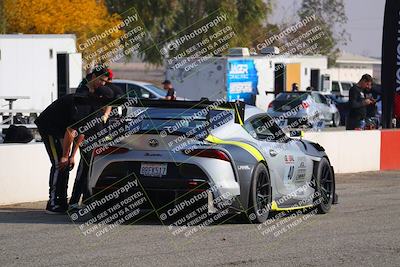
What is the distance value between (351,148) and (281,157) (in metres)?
7.47

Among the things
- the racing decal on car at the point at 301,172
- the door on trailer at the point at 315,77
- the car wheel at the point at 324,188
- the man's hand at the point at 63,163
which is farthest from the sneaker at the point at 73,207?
the door on trailer at the point at 315,77

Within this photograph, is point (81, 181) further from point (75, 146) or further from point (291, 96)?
point (291, 96)

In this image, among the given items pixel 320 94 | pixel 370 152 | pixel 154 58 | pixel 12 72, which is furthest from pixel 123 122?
pixel 154 58

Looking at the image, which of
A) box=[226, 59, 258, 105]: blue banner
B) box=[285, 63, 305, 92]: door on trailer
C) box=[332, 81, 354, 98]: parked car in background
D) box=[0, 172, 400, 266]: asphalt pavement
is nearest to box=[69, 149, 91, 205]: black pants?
box=[0, 172, 400, 266]: asphalt pavement

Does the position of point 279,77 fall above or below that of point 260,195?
below

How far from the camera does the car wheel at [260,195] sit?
10789 millimetres

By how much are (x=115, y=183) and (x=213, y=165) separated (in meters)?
1.08

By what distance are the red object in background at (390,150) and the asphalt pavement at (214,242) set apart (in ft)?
24.2

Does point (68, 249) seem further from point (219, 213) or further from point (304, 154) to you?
point (304, 154)

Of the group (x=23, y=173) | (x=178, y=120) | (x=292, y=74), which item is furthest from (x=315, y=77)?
(x=178, y=120)

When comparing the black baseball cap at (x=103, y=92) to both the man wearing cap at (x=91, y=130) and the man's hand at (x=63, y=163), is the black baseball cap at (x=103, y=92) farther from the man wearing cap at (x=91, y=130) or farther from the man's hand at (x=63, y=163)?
the man's hand at (x=63, y=163)

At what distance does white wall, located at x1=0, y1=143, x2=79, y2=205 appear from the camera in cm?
1294

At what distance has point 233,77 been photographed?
37.1 metres

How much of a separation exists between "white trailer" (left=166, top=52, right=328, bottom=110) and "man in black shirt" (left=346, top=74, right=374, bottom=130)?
15677 millimetres
